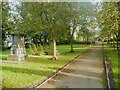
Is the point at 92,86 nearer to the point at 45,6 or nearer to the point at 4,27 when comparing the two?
the point at 45,6

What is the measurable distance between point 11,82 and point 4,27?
23.0 m

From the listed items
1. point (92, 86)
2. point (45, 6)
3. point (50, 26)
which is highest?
point (45, 6)

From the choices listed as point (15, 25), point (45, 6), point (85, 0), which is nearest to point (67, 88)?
point (45, 6)

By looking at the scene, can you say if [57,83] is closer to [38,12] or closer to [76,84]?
[76,84]

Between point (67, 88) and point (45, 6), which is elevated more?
point (45, 6)

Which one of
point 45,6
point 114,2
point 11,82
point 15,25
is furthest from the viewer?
point 15,25

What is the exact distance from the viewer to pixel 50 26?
2336cm

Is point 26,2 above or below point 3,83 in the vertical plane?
above

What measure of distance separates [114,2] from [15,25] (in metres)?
10.3

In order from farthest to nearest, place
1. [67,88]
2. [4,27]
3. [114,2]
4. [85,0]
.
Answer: [4,27], [85,0], [114,2], [67,88]

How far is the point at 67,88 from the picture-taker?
35.5ft

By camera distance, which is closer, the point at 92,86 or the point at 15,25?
the point at 92,86

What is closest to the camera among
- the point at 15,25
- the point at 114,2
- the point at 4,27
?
the point at 114,2

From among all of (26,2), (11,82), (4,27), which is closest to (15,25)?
(26,2)
